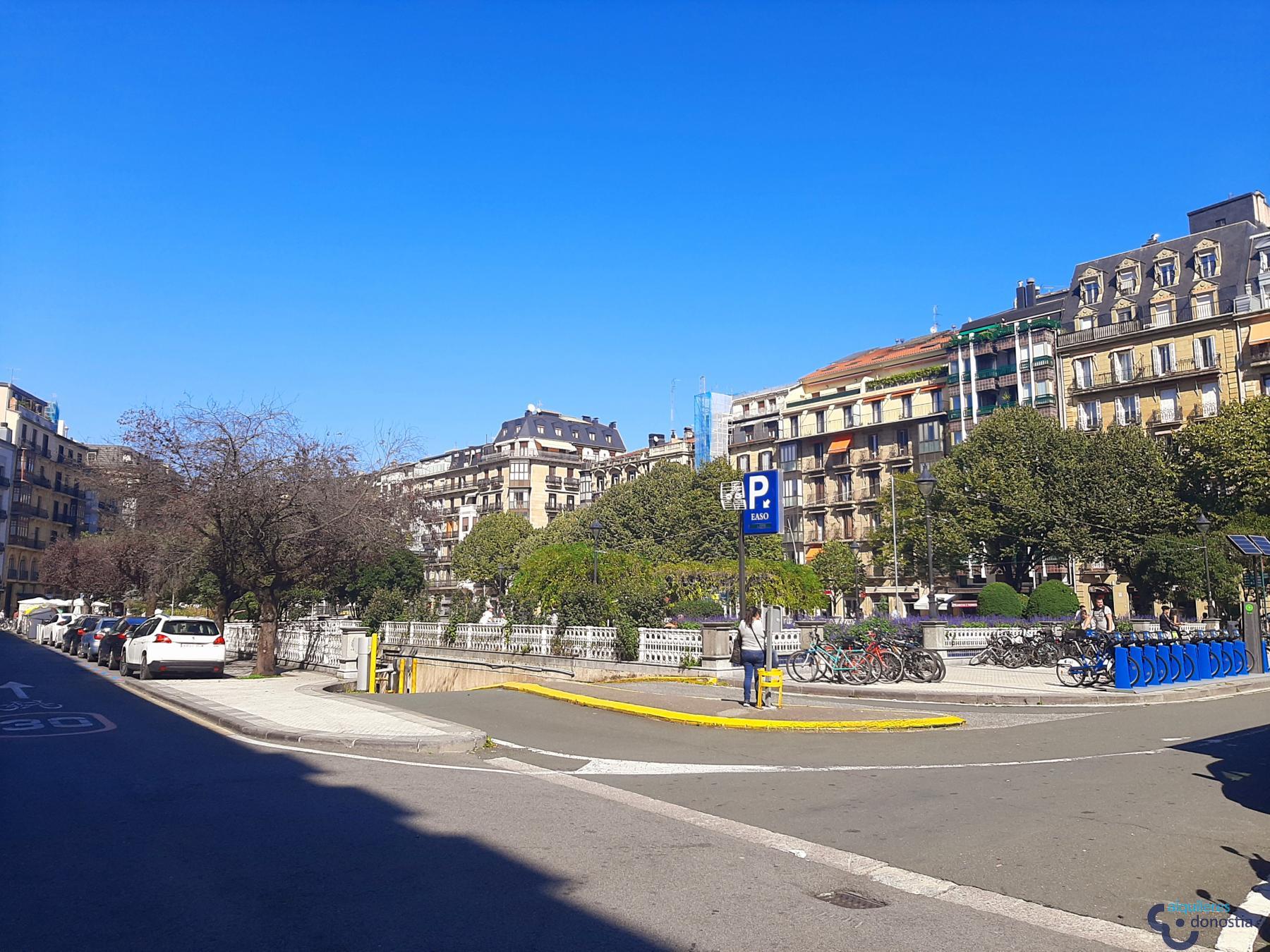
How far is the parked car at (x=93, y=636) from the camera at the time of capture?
3209cm

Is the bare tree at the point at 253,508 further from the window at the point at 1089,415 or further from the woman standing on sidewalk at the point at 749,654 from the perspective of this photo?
the window at the point at 1089,415

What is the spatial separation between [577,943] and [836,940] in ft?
4.43

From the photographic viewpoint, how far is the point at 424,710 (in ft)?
50.7

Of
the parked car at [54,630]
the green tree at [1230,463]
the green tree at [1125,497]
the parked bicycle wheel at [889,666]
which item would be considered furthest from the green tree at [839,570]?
the parked car at [54,630]

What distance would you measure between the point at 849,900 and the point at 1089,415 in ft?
202

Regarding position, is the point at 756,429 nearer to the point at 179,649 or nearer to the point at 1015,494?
the point at 1015,494

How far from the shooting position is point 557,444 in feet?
356

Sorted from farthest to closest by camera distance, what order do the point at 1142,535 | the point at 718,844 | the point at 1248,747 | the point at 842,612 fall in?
the point at 842,612
the point at 1142,535
the point at 1248,747
the point at 718,844

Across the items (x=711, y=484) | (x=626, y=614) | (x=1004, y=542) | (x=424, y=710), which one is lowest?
(x=424, y=710)

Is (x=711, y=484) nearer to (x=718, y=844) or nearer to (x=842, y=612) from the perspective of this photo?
(x=842, y=612)

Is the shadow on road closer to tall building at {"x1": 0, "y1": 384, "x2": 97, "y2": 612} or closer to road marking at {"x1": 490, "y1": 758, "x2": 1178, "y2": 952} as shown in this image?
road marking at {"x1": 490, "y1": 758, "x2": 1178, "y2": 952}

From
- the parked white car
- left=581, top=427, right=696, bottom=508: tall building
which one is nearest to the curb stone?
the parked white car

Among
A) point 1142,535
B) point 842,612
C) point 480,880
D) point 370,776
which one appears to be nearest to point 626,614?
point 370,776

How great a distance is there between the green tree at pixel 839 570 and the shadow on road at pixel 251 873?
58897 mm
